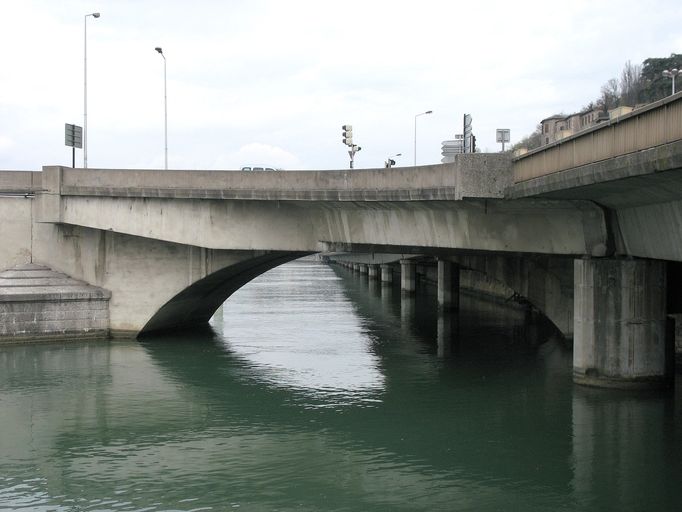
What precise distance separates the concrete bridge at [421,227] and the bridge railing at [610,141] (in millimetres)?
43

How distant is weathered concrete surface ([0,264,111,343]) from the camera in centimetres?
3175

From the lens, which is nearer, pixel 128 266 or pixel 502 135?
pixel 502 135

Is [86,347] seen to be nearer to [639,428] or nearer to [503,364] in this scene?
[503,364]

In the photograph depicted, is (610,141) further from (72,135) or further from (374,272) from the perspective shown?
(374,272)

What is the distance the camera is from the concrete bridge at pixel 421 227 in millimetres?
18531

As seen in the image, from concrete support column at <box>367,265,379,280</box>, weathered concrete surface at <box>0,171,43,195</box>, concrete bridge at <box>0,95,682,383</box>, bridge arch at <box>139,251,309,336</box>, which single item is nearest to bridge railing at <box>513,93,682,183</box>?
concrete bridge at <box>0,95,682,383</box>

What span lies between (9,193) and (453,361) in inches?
748

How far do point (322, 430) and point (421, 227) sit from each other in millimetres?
8778

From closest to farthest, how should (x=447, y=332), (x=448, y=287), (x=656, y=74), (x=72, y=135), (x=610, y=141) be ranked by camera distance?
(x=610, y=141) → (x=72, y=135) → (x=447, y=332) → (x=448, y=287) → (x=656, y=74)

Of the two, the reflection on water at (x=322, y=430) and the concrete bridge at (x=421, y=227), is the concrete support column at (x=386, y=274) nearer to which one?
the concrete bridge at (x=421, y=227)

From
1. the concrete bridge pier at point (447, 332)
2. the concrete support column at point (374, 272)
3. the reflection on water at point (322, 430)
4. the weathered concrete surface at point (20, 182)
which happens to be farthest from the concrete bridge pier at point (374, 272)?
the weathered concrete surface at point (20, 182)

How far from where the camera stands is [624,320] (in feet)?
72.6

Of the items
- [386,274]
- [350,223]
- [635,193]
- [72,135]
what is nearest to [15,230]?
[72,135]

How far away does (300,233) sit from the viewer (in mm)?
30094
